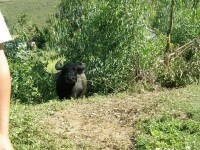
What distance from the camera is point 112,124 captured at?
20.8 feet

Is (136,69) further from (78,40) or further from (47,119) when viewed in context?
(47,119)

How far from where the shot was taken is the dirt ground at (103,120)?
18.6 ft

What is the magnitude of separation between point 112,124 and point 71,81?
3243 mm

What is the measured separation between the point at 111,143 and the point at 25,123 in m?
1.09

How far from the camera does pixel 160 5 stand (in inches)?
515

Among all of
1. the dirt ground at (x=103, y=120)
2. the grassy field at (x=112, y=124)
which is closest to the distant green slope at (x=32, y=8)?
the dirt ground at (x=103, y=120)

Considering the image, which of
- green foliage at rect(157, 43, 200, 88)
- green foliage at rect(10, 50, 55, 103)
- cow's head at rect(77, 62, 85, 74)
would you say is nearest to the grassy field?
green foliage at rect(157, 43, 200, 88)

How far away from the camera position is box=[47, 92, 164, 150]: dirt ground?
223 inches

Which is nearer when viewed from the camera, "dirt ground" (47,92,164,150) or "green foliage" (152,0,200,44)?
"dirt ground" (47,92,164,150)

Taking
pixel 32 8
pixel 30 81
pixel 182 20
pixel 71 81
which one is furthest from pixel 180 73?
pixel 32 8

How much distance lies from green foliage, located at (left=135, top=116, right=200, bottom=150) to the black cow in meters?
3.52

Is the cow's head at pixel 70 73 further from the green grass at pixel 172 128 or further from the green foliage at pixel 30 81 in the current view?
the green grass at pixel 172 128

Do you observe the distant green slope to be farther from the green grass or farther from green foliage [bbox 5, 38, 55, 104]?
the green grass

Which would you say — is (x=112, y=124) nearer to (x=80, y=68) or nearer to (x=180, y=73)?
(x=80, y=68)
